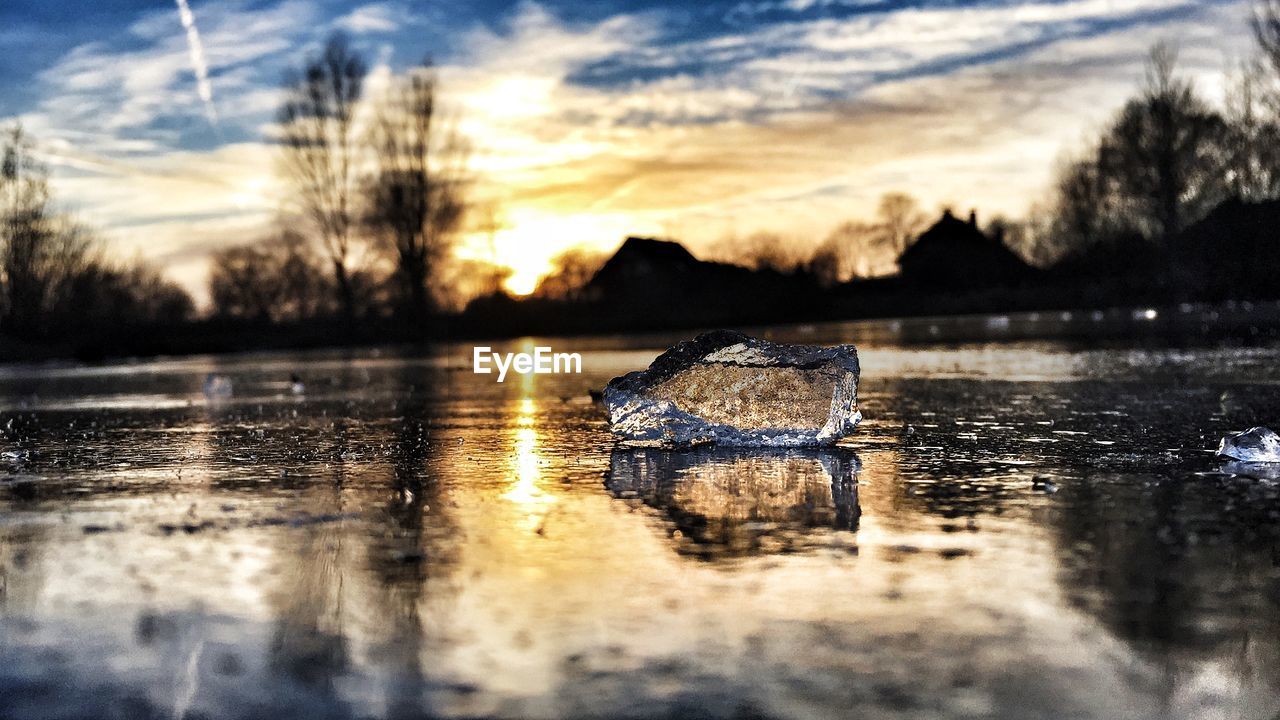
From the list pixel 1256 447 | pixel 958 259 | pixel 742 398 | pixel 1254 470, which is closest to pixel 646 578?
pixel 1254 470

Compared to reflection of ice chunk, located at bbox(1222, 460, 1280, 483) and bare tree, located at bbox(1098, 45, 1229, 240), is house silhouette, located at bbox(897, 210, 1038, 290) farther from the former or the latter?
reflection of ice chunk, located at bbox(1222, 460, 1280, 483)

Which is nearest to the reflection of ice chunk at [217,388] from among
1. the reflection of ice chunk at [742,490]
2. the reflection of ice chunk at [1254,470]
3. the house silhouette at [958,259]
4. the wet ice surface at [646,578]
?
the wet ice surface at [646,578]

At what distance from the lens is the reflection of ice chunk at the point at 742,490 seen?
6.02 meters

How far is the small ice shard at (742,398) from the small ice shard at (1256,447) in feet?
9.92

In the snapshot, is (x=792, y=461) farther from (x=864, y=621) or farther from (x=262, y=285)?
(x=262, y=285)

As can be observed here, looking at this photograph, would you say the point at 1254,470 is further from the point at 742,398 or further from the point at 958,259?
the point at 958,259

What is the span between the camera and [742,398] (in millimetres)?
10062

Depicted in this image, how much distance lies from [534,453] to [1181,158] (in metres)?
62.3

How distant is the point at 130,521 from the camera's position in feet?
22.1

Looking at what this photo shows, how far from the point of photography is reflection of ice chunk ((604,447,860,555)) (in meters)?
6.02

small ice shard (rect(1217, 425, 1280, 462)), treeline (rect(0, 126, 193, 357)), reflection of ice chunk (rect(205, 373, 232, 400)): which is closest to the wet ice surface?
small ice shard (rect(1217, 425, 1280, 462))

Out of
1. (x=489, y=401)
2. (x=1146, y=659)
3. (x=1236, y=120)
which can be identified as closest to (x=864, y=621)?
(x=1146, y=659)

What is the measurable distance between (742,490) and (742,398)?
8.58ft

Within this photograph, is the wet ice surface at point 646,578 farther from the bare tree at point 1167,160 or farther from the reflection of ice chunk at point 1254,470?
the bare tree at point 1167,160
